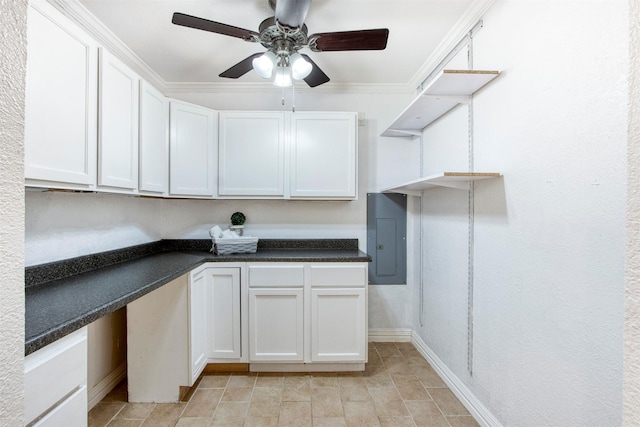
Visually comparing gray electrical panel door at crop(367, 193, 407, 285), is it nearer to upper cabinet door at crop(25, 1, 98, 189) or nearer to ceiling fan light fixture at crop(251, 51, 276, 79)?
ceiling fan light fixture at crop(251, 51, 276, 79)

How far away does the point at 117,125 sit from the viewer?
161 centimetres

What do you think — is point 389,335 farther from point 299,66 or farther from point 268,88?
point 268,88

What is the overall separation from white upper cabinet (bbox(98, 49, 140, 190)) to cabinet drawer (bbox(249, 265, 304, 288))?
1.01 metres

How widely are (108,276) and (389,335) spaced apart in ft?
7.72

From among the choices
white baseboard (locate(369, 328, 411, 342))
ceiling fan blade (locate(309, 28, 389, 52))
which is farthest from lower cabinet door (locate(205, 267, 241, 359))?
ceiling fan blade (locate(309, 28, 389, 52))

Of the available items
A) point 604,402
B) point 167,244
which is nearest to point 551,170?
point 604,402

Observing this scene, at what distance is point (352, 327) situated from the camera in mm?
2166

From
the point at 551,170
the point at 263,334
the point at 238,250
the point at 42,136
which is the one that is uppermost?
the point at 42,136

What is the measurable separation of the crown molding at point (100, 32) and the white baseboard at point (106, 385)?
7.18 ft

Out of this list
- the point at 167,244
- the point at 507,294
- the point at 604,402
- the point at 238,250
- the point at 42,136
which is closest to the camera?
the point at 604,402

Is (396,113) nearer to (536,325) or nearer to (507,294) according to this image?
(507,294)

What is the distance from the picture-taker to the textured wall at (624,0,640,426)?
45 cm

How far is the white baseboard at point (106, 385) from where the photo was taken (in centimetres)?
183

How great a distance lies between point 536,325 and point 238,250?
6.64 ft
